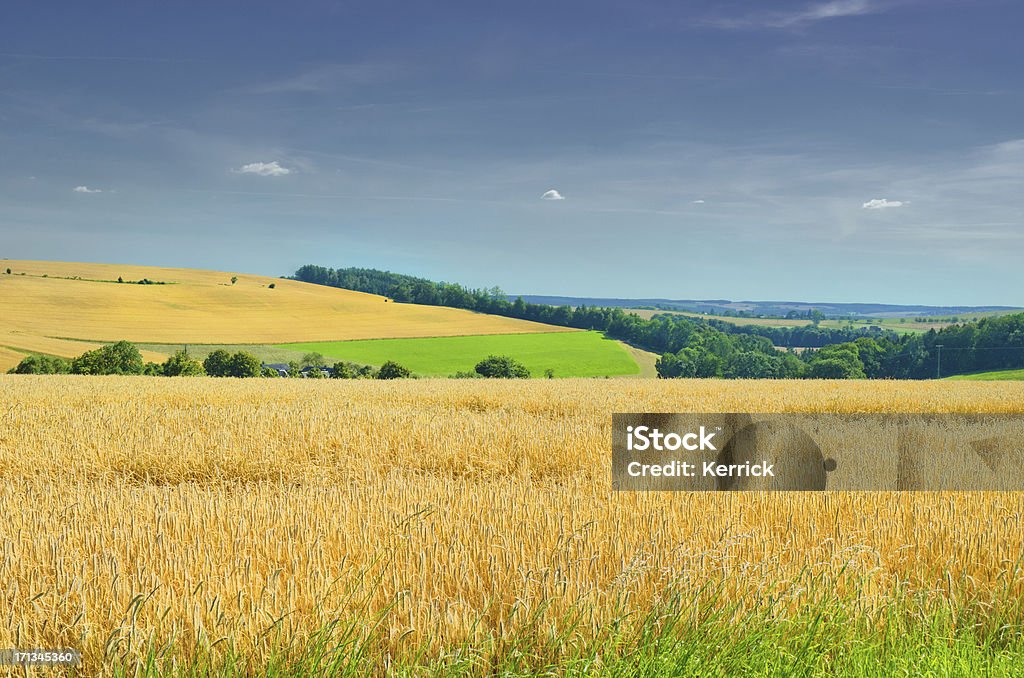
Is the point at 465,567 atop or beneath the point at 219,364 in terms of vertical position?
atop

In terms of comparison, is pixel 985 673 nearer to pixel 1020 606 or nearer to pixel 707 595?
pixel 1020 606

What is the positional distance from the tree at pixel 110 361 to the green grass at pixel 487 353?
18.1m

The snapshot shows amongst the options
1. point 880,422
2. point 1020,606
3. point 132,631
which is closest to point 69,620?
point 132,631

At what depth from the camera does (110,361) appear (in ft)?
161

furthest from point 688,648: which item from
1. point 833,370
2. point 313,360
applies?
point 313,360

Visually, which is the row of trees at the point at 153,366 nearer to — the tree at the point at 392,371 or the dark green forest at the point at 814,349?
the tree at the point at 392,371

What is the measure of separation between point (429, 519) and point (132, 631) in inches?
92.2

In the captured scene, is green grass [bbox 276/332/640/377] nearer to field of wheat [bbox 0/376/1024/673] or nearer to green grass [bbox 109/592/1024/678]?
field of wheat [bbox 0/376/1024/673]

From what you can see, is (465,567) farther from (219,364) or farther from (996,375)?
(996,375)

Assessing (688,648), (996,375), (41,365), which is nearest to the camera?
(688,648)

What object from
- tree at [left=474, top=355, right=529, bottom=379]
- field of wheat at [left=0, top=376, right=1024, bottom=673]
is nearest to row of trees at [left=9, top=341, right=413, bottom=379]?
tree at [left=474, top=355, right=529, bottom=379]

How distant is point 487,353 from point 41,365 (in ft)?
126

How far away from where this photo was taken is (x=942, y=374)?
54.0 meters

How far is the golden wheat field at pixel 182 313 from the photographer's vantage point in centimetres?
6788
